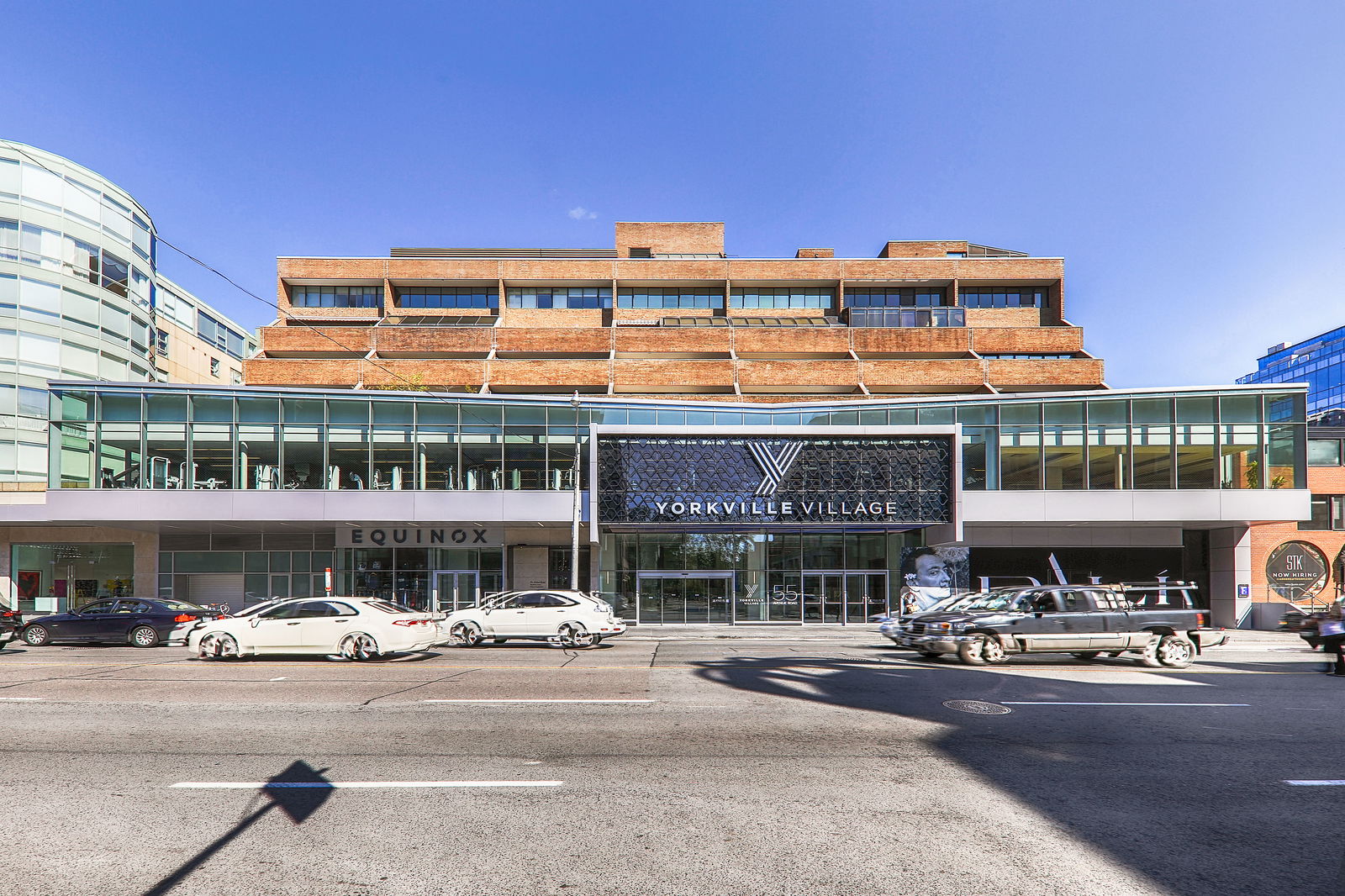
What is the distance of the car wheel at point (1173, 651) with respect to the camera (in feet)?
53.6

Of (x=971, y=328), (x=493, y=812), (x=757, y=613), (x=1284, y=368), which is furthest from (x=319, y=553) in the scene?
(x=1284, y=368)

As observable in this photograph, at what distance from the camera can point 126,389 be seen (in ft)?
99.2

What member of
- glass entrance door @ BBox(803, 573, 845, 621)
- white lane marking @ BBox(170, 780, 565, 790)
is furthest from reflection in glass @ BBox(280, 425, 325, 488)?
white lane marking @ BBox(170, 780, 565, 790)

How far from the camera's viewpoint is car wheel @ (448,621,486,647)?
68.7 ft

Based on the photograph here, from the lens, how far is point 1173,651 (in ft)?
53.6

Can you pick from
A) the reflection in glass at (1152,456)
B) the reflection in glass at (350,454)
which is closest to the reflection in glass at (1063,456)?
the reflection in glass at (1152,456)

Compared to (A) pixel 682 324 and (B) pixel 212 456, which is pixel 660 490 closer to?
(B) pixel 212 456

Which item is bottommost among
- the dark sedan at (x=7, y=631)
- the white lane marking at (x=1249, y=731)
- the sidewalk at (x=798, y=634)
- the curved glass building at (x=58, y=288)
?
the sidewalk at (x=798, y=634)

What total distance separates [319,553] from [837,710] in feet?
97.2

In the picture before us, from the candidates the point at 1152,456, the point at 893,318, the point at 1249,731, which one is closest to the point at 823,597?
the point at 1152,456

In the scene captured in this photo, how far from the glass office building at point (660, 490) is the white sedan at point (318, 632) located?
13.7 m

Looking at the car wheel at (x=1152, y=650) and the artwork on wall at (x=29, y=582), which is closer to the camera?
the car wheel at (x=1152, y=650)

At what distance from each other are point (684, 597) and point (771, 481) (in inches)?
251

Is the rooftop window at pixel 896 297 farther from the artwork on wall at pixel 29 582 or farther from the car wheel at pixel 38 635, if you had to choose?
the artwork on wall at pixel 29 582
